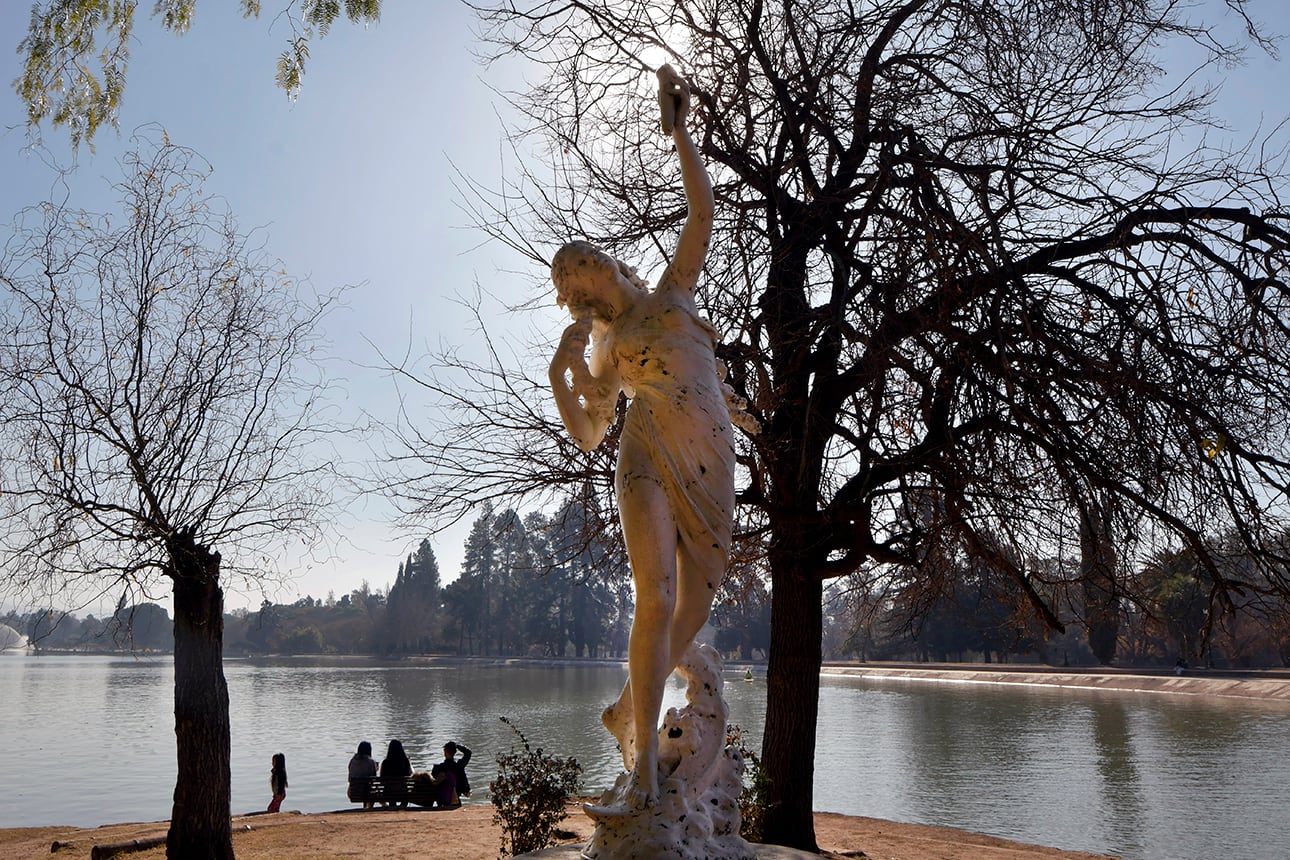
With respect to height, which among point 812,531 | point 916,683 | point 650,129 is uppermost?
point 650,129

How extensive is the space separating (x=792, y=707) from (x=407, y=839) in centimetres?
406

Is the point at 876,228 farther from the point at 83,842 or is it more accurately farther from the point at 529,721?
the point at 529,721

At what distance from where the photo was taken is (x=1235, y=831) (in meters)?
12.6

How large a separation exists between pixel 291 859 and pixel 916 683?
3858cm

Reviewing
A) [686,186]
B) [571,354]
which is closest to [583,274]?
[571,354]

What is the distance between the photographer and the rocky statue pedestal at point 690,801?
3609 millimetres

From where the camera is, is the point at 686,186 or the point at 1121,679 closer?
the point at 686,186

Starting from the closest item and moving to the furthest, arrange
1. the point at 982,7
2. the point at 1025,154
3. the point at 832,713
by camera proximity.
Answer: the point at 1025,154 → the point at 982,7 → the point at 832,713

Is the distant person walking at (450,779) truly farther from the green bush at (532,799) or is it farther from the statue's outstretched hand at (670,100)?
the statue's outstretched hand at (670,100)

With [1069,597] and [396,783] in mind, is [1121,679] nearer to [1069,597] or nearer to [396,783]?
[1069,597]

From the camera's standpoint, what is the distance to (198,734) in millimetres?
7641

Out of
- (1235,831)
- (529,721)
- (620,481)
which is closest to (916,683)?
(529,721)

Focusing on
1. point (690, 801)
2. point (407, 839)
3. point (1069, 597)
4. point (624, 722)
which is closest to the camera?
point (690, 801)

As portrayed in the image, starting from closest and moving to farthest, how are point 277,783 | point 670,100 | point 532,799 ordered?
point 670,100 < point 532,799 < point 277,783
